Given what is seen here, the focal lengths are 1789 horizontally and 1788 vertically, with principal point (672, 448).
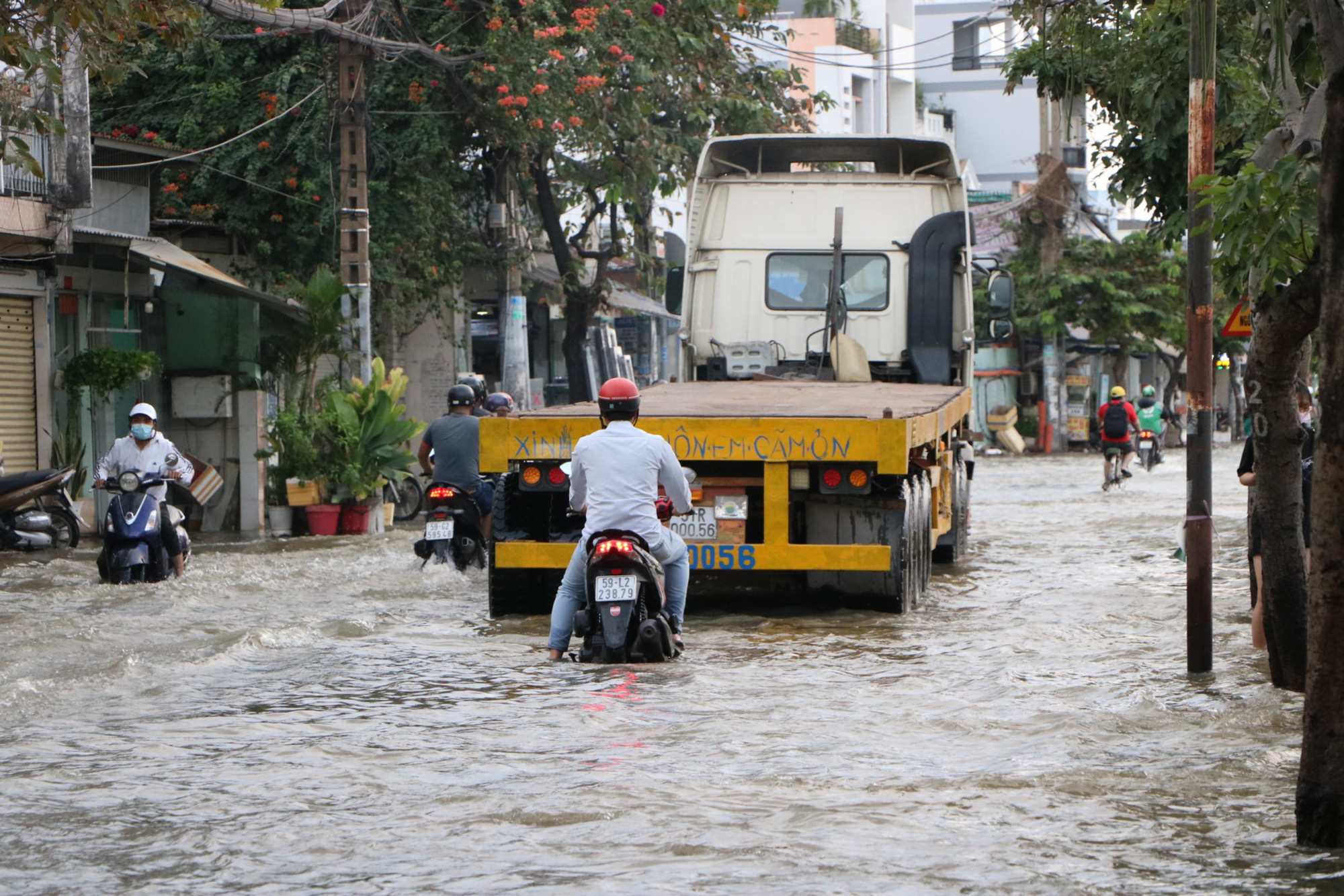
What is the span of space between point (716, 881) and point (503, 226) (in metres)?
20.5

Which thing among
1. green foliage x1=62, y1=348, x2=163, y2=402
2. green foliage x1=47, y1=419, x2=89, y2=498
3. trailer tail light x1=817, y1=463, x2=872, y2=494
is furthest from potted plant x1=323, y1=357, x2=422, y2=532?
trailer tail light x1=817, y1=463, x2=872, y2=494

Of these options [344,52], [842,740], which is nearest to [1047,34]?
[842,740]

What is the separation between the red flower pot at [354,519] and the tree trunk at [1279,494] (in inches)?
473

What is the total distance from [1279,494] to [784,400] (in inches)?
166

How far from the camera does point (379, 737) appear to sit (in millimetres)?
6824

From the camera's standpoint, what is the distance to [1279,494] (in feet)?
24.4

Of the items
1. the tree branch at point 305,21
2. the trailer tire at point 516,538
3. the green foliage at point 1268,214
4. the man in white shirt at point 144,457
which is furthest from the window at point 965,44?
the green foliage at point 1268,214

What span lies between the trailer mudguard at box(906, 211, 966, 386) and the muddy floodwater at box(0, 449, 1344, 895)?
3.43 metres

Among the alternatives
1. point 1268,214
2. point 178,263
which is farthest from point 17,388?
point 1268,214

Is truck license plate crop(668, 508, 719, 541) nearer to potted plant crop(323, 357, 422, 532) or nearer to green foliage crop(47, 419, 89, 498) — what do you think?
potted plant crop(323, 357, 422, 532)

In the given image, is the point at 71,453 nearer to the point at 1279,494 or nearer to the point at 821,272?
the point at 821,272

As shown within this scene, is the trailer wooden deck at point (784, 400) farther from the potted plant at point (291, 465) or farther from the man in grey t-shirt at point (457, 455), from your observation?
the potted plant at point (291, 465)

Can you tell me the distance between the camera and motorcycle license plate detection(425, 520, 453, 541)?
42.1 feet

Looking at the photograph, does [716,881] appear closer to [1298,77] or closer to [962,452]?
[1298,77]
